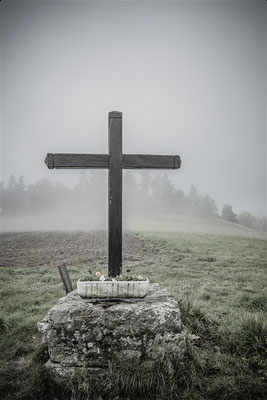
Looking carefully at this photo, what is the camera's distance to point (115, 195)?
12.9ft

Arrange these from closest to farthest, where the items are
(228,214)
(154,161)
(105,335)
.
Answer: (105,335) < (154,161) < (228,214)

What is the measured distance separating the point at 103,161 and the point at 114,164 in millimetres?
216

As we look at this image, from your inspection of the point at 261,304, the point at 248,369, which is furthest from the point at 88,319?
the point at 261,304

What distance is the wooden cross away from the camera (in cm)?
388

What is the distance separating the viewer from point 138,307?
9.62 feet

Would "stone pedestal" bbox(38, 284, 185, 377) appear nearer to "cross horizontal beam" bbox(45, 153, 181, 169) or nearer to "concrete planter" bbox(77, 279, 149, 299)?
"concrete planter" bbox(77, 279, 149, 299)

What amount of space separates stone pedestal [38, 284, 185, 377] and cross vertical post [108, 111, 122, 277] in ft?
3.36

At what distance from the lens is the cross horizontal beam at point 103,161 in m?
3.91

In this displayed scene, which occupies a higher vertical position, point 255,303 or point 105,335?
point 105,335

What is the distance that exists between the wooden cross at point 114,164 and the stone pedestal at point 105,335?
3.42 feet

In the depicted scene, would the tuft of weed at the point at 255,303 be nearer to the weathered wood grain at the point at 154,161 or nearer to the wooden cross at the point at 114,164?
the wooden cross at the point at 114,164

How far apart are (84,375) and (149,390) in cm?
79

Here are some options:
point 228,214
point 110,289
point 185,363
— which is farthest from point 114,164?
point 228,214

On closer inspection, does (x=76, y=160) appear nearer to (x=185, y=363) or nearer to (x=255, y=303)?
(x=185, y=363)
